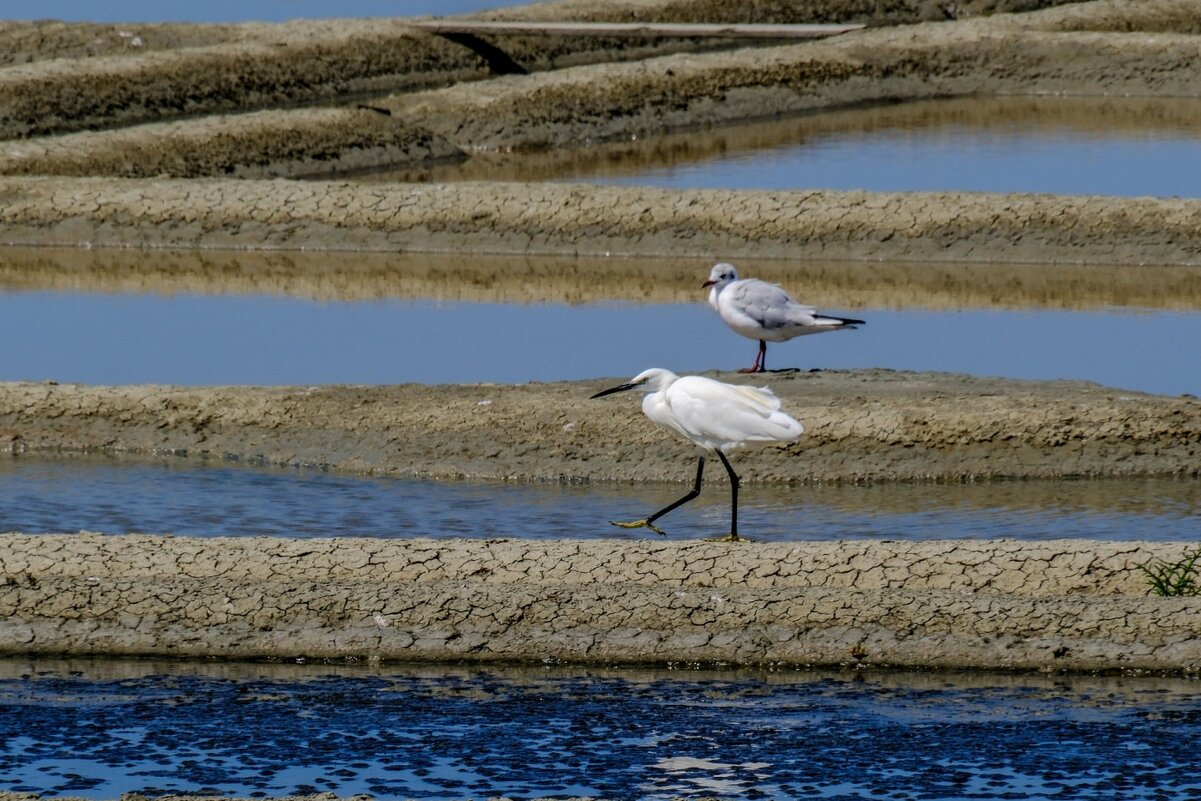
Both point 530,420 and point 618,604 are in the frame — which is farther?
point 530,420

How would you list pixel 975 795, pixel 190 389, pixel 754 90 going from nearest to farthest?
pixel 975 795 → pixel 190 389 → pixel 754 90

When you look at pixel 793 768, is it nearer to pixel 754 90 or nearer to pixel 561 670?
pixel 561 670

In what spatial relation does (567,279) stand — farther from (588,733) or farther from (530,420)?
(588,733)

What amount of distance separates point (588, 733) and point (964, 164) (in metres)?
16.2

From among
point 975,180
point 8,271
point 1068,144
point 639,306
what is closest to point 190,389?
point 639,306

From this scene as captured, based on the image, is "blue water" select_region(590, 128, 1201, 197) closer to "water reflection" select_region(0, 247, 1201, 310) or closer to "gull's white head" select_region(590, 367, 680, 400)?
"water reflection" select_region(0, 247, 1201, 310)

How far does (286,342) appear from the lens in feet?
51.4

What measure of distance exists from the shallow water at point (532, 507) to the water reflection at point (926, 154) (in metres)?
9.58

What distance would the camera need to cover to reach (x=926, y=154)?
2367 cm

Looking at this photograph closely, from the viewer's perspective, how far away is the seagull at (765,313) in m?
12.8

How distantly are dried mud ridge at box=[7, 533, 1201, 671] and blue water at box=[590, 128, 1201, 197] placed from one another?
38.7ft

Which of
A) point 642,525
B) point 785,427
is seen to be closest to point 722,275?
point 642,525

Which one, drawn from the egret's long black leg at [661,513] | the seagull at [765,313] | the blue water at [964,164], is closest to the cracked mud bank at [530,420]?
the seagull at [765,313]

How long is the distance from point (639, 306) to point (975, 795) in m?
10.2
